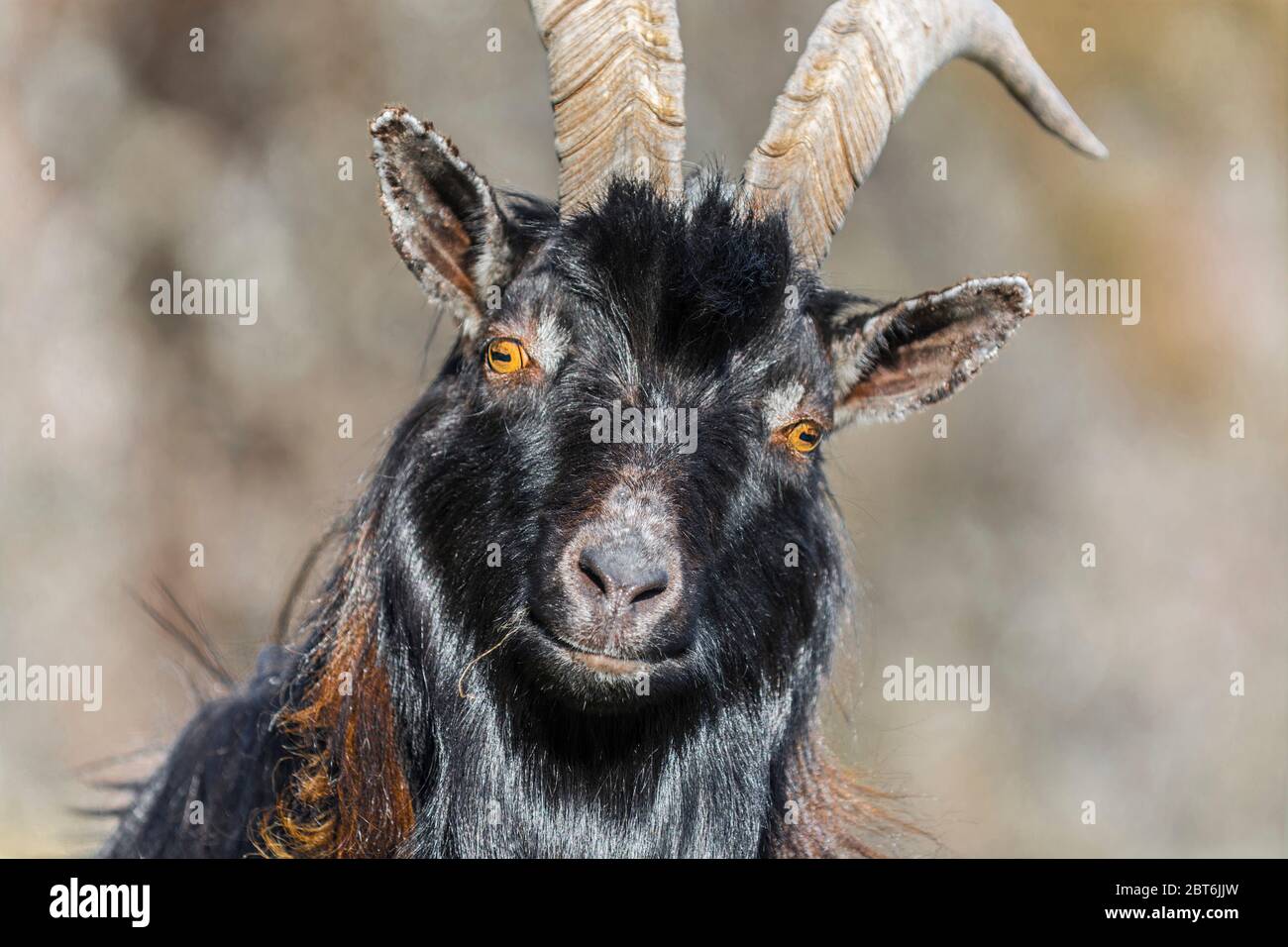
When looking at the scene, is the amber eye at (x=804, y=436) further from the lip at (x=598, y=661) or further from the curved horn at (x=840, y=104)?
the lip at (x=598, y=661)

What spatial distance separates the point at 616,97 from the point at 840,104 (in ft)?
3.06

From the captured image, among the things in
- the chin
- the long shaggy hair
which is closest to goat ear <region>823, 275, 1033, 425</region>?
the long shaggy hair

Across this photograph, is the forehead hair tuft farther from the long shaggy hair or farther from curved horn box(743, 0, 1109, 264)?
curved horn box(743, 0, 1109, 264)

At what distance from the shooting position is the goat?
4.21 meters

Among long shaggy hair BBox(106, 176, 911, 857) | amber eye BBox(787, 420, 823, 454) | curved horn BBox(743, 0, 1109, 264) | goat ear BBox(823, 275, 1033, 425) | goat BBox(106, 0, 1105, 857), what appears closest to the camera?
goat BBox(106, 0, 1105, 857)

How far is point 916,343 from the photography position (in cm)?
518

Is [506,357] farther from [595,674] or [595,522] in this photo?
[595,674]

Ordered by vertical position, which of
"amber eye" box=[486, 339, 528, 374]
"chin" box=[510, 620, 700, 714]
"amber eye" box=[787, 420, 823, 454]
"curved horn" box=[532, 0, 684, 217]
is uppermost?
"curved horn" box=[532, 0, 684, 217]

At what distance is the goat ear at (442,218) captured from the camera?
4547 millimetres

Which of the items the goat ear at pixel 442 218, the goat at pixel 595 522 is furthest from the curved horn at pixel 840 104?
the goat ear at pixel 442 218

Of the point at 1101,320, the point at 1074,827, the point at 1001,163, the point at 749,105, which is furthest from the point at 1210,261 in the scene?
the point at 1074,827

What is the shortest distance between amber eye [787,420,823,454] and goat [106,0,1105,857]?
0.01 m

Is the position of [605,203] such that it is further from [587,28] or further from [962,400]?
[962,400]

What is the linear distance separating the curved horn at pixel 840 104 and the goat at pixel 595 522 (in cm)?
2
